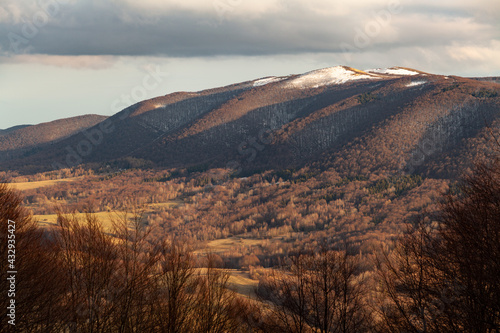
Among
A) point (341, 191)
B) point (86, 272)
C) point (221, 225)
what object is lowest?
Answer: point (221, 225)

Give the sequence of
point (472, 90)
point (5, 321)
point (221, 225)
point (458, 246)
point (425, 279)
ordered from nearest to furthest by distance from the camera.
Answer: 1. point (5, 321)
2. point (458, 246)
3. point (425, 279)
4. point (221, 225)
5. point (472, 90)

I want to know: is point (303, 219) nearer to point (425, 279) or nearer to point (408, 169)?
point (408, 169)

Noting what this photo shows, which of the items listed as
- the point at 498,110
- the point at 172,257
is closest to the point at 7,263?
the point at 172,257

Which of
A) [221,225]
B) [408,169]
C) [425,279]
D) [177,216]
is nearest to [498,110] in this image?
[408,169]

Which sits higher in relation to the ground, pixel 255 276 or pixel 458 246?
pixel 458 246

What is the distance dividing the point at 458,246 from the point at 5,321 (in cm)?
2120

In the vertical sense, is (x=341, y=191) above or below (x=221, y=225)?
above

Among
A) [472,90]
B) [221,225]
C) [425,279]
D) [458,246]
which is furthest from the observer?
[472,90]

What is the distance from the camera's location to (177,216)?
6821 inches

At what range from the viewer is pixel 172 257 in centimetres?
2041

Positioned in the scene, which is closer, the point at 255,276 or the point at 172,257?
the point at 172,257

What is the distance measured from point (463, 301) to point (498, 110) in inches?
7083

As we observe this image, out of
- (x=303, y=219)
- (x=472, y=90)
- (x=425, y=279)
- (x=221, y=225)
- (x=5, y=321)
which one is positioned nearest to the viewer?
(x=5, y=321)

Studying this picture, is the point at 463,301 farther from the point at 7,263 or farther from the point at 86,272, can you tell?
the point at 7,263
